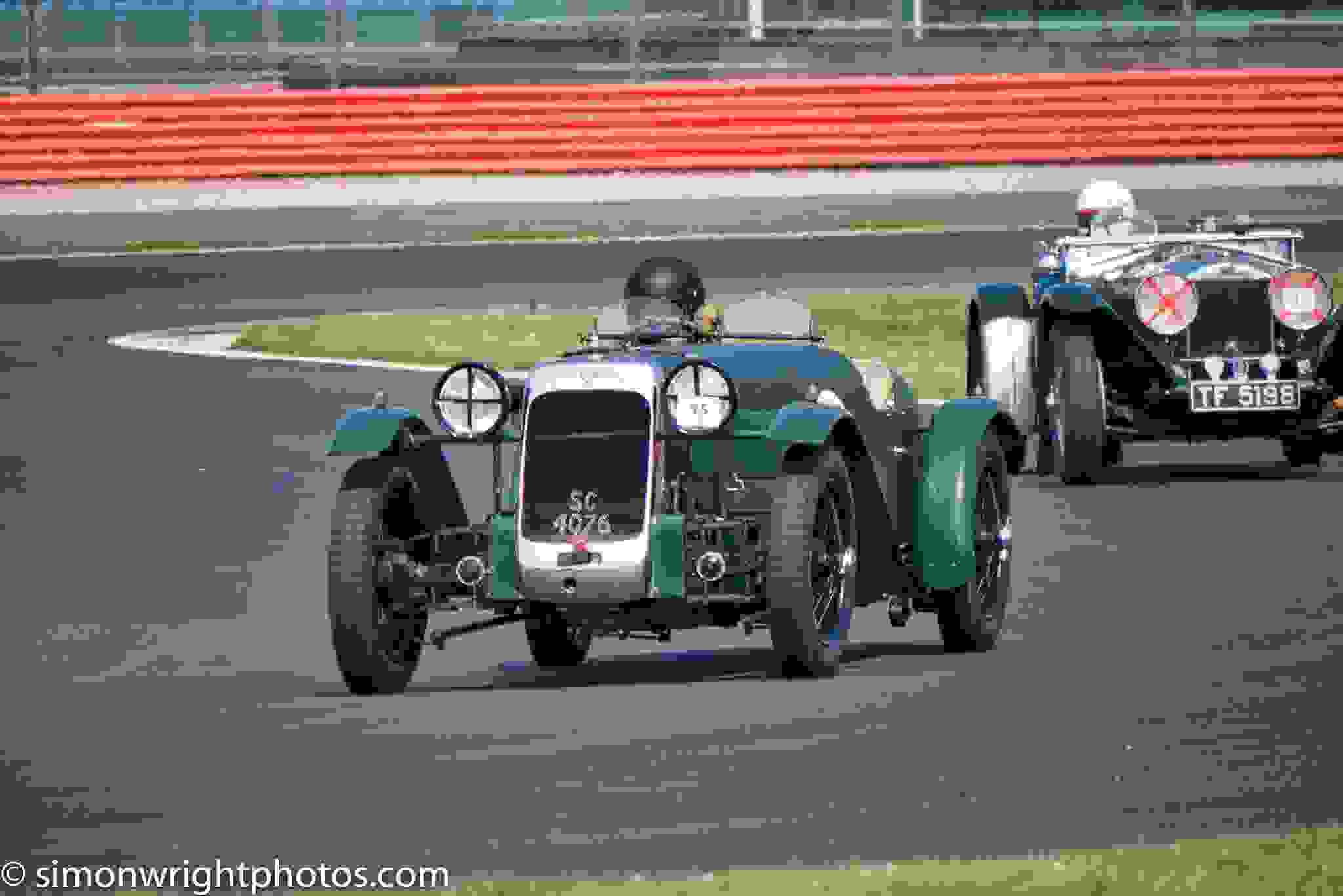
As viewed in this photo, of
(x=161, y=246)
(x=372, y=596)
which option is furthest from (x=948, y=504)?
(x=161, y=246)

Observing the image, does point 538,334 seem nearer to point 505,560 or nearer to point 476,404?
point 476,404

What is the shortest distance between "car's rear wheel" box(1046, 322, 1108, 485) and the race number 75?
6343mm

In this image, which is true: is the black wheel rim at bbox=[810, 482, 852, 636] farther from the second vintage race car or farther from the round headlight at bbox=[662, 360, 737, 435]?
the second vintage race car

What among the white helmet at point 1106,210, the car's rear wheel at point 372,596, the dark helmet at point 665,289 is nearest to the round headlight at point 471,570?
the car's rear wheel at point 372,596

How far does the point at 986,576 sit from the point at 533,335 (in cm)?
1366

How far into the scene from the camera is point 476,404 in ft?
30.8

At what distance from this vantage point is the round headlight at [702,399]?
29.6 ft

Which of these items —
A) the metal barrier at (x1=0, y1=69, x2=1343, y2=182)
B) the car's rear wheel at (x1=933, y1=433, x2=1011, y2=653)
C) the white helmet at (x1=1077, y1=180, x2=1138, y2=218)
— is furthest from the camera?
the metal barrier at (x1=0, y1=69, x2=1343, y2=182)

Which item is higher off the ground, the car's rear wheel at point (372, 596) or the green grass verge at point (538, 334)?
the car's rear wheel at point (372, 596)

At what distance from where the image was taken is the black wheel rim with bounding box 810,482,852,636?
30.0 feet

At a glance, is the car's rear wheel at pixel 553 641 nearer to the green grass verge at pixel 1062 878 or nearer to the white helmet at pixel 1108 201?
→ the green grass verge at pixel 1062 878

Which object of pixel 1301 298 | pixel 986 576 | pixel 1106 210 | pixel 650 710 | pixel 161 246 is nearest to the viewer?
pixel 650 710

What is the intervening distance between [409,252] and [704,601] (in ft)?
73.8

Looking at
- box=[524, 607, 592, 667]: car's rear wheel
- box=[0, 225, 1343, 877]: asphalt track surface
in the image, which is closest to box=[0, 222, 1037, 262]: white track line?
box=[0, 225, 1343, 877]: asphalt track surface
